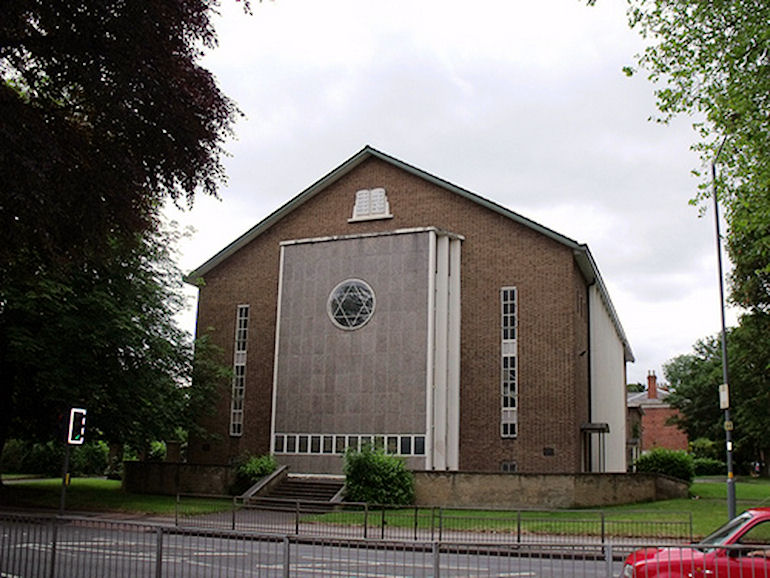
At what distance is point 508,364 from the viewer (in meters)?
31.7

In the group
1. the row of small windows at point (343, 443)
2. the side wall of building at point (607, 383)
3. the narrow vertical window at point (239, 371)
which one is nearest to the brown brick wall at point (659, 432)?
the side wall of building at point (607, 383)

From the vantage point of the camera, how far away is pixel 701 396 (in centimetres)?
6925

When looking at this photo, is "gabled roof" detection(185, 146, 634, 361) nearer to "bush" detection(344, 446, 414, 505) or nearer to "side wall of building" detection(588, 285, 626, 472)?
"side wall of building" detection(588, 285, 626, 472)

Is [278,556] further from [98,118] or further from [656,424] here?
[656,424]

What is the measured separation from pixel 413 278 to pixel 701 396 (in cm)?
4530

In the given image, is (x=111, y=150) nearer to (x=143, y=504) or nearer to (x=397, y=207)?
(x=143, y=504)

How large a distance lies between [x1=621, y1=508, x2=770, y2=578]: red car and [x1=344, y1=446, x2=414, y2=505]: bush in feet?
59.9

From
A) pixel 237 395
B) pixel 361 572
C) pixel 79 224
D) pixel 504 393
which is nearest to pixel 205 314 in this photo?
pixel 237 395

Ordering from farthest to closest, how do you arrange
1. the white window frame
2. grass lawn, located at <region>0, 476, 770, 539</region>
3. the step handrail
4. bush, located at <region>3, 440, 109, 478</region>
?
bush, located at <region>3, 440, 109, 478</region>
the white window frame
the step handrail
grass lawn, located at <region>0, 476, 770, 539</region>

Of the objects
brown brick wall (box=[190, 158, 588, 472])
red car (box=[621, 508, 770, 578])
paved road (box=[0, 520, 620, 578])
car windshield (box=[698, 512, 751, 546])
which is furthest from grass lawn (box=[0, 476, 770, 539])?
paved road (box=[0, 520, 620, 578])

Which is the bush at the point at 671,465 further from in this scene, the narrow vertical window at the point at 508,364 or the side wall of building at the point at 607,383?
the narrow vertical window at the point at 508,364

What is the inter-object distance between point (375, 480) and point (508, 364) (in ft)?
23.4

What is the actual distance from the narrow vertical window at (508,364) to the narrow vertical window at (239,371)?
11.6 m

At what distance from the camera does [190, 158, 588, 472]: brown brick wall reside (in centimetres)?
3059
